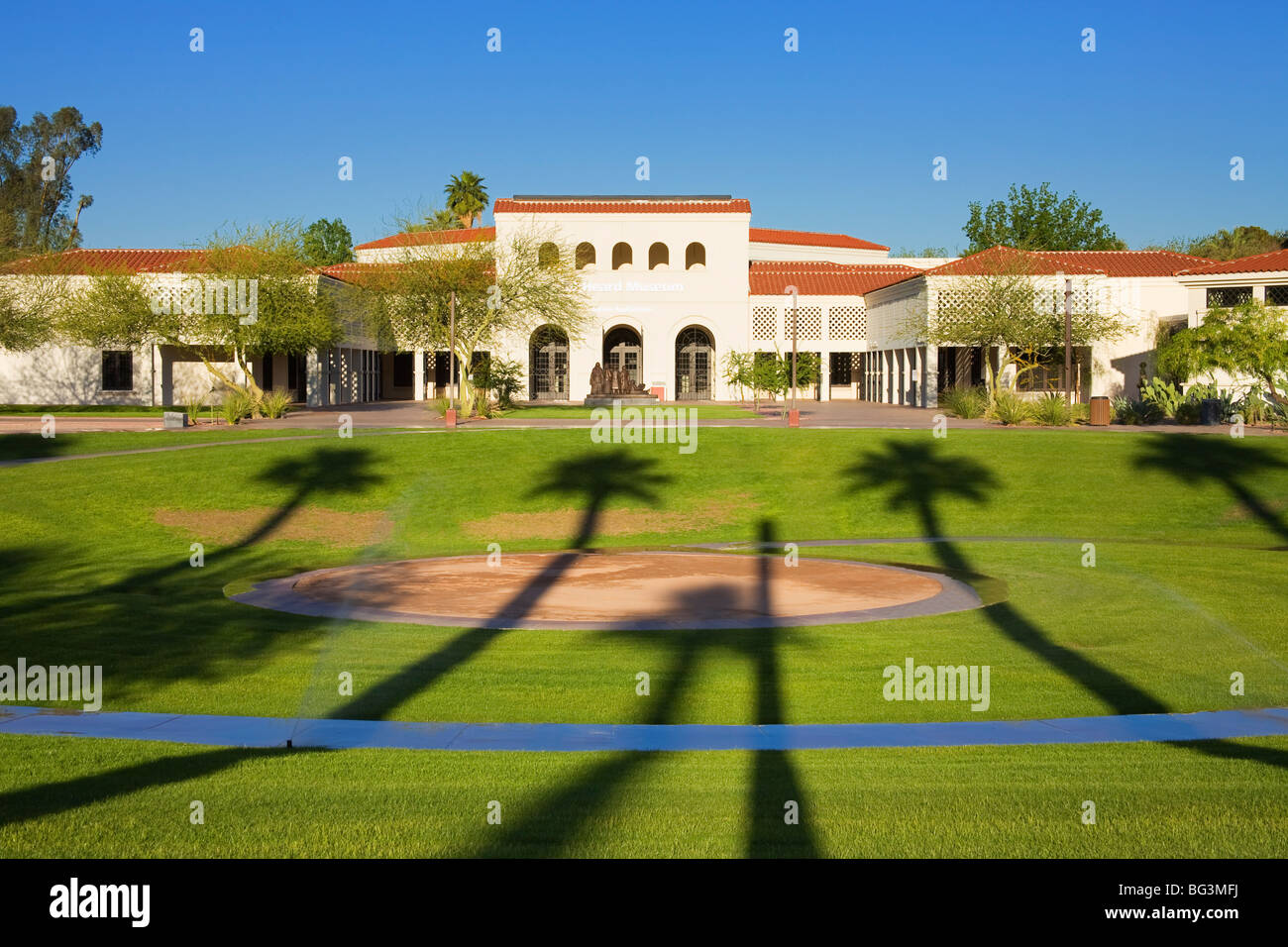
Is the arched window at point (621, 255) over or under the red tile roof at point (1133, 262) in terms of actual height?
over

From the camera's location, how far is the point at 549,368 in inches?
2549

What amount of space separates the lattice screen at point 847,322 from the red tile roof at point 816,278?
90 centimetres

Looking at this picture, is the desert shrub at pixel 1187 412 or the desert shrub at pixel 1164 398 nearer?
the desert shrub at pixel 1187 412

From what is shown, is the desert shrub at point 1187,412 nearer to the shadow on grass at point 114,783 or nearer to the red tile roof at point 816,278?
the red tile roof at point 816,278

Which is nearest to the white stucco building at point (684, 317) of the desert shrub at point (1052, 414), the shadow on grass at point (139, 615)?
the desert shrub at point (1052, 414)

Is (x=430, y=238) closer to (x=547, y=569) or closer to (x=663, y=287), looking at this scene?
(x=663, y=287)

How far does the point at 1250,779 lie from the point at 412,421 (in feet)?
119

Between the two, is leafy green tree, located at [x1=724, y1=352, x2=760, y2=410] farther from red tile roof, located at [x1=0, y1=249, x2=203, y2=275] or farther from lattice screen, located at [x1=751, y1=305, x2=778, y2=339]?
red tile roof, located at [x1=0, y1=249, x2=203, y2=275]

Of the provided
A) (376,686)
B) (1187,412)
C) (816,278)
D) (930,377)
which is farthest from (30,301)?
(1187,412)

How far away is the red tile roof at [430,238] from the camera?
52219mm

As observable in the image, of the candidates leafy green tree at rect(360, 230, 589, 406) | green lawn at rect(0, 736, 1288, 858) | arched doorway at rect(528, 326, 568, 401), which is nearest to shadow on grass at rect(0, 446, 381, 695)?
green lawn at rect(0, 736, 1288, 858)

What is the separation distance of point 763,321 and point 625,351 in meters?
8.00

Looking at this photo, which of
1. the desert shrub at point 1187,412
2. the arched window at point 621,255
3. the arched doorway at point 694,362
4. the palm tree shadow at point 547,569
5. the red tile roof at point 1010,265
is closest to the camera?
the palm tree shadow at point 547,569

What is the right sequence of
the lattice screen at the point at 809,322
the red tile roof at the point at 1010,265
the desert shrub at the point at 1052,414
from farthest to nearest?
the lattice screen at the point at 809,322 < the red tile roof at the point at 1010,265 < the desert shrub at the point at 1052,414
